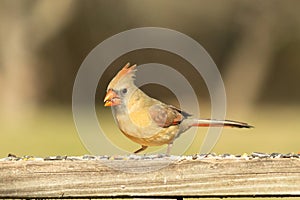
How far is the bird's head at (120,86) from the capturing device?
3.66 meters

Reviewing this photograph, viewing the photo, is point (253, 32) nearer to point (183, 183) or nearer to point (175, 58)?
point (175, 58)

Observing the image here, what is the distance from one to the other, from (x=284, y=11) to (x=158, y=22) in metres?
3.46

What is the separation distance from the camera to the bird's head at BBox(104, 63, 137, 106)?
366cm

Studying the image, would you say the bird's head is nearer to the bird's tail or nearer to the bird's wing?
the bird's wing

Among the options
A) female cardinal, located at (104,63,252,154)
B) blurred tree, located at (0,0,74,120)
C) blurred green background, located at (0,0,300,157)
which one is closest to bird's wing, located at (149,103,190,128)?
female cardinal, located at (104,63,252,154)

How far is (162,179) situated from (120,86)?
76 cm

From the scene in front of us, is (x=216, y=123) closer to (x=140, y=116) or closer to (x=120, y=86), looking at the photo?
(x=140, y=116)

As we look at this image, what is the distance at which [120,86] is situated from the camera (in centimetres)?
371

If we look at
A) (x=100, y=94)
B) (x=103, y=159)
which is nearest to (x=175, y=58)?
(x=100, y=94)

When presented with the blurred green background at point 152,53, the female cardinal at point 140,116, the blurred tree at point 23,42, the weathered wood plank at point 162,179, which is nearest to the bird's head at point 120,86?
the female cardinal at point 140,116

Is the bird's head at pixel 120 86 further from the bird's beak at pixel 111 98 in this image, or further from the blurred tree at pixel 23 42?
the blurred tree at pixel 23 42

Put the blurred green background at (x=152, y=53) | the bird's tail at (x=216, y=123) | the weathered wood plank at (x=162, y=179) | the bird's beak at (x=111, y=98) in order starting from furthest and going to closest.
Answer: the blurred green background at (x=152, y=53), the bird's tail at (x=216, y=123), the bird's beak at (x=111, y=98), the weathered wood plank at (x=162, y=179)

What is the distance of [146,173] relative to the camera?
3064mm

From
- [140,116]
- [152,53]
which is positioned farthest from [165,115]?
[152,53]
